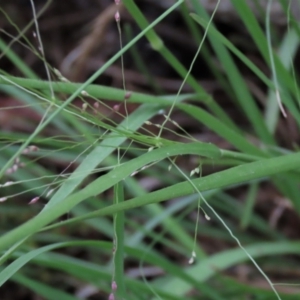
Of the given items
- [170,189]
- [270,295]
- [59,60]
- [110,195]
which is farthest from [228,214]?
[170,189]

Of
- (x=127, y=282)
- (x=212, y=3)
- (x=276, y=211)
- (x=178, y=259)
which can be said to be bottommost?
(x=178, y=259)

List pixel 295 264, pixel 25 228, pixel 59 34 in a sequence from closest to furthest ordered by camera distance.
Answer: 1. pixel 25 228
2. pixel 295 264
3. pixel 59 34

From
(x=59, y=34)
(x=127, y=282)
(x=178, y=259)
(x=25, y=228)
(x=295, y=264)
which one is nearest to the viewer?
(x=25, y=228)

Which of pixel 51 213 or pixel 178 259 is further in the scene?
pixel 178 259

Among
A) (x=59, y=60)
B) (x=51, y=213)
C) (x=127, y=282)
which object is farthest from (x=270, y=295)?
(x=59, y=60)

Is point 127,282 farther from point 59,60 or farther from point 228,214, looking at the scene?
point 59,60

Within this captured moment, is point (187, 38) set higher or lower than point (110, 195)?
higher
